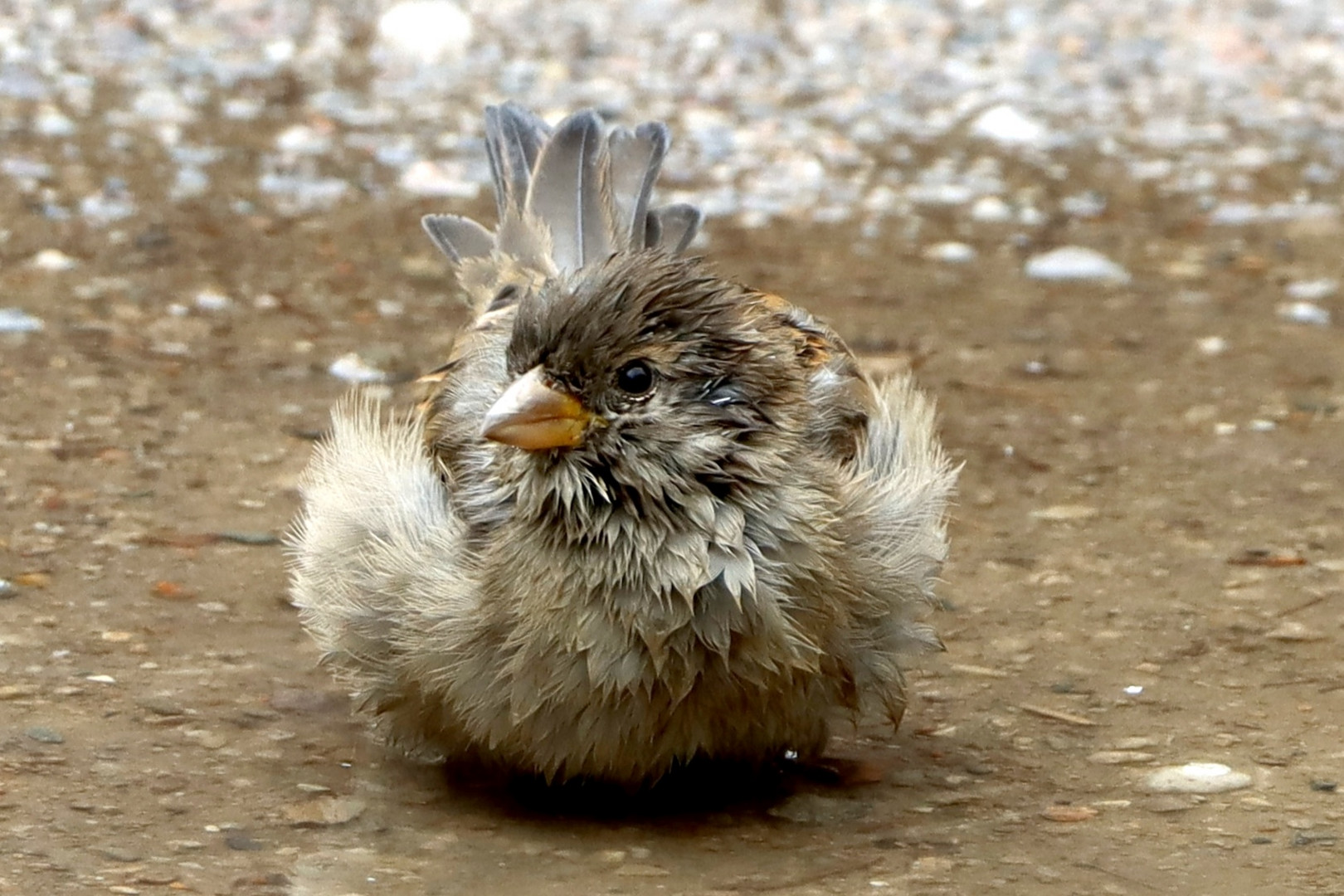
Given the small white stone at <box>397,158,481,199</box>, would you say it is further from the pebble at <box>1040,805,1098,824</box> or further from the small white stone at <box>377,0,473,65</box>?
the pebble at <box>1040,805,1098,824</box>

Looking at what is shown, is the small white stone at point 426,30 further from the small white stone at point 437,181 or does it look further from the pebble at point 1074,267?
the pebble at point 1074,267

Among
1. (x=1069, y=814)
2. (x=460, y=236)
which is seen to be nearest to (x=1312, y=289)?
(x=460, y=236)

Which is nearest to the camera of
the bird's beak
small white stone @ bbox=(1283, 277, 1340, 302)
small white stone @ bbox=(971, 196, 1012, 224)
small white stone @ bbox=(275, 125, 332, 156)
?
the bird's beak

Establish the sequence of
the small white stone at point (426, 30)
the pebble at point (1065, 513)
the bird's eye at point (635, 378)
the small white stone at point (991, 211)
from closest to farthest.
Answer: the bird's eye at point (635, 378), the pebble at point (1065, 513), the small white stone at point (991, 211), the small white stone at point (426, 30)

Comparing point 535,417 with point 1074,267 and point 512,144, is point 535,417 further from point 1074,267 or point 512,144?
point 1074,267

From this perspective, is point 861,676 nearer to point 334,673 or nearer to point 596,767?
point 596,767

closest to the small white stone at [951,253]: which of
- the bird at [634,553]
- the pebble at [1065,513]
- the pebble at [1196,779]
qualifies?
the pebble at [1065,513]

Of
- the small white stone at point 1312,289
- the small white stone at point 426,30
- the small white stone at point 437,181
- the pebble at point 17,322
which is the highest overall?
the small white stone at point 426,30

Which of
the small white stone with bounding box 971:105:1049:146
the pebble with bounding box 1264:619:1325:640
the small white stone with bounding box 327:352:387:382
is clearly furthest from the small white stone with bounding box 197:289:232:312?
the small white stone with bounding box 971:105:1049:146
